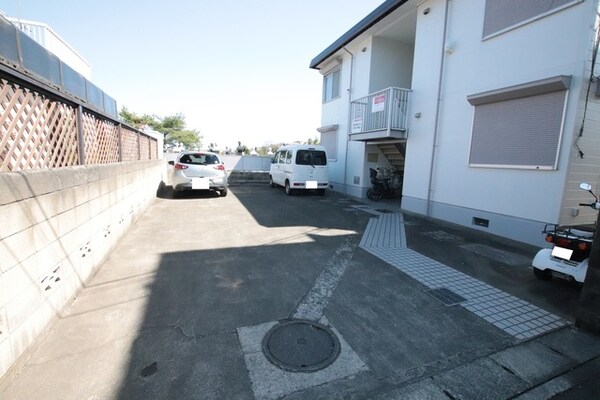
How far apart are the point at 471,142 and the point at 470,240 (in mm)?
2221

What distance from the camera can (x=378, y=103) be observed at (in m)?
8.65

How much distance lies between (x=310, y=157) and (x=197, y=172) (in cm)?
375

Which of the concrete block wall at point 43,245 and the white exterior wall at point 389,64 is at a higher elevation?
the white exterior wall at point 389,64

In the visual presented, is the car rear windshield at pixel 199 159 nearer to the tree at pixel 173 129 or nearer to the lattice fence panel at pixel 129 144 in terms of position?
the lattice fence panel at pixel 129 144

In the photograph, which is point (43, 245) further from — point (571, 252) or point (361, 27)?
point (361, 27)

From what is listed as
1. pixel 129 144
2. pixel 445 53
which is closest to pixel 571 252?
pixel 445 53

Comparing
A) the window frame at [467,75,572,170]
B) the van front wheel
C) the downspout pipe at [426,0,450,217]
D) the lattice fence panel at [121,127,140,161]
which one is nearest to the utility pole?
the window frame at [467,75,572,170]

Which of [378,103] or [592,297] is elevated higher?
[378,103]

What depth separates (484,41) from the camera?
6.21 m

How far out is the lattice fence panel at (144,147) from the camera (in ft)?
27.2

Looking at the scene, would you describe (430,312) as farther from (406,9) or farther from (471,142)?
(406,9)

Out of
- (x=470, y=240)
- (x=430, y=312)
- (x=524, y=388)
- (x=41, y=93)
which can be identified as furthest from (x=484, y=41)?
(x=41, y=93)

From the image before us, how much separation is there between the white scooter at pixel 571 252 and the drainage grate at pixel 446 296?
1296 millimetres

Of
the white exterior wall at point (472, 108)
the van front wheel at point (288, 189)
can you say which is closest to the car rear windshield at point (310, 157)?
the van front wheel at point (288, 189)
